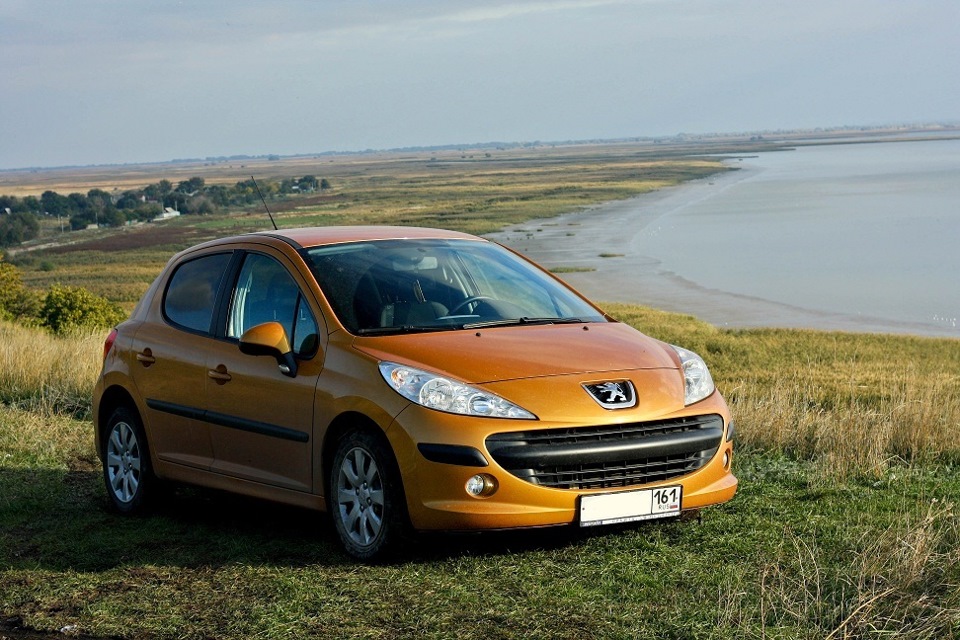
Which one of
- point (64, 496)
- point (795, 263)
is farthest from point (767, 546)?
point (795, 263)

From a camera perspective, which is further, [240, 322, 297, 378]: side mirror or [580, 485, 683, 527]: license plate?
[240, 322, 297, 378]: side mirror

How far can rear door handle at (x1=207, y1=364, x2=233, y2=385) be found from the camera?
7008mm

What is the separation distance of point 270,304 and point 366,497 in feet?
4.77

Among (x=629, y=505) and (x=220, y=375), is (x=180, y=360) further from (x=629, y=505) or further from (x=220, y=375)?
(x=629, y=505)

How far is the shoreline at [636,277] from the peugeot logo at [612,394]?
95.5 ft

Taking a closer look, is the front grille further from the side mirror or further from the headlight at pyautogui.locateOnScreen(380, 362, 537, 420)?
the side mirror

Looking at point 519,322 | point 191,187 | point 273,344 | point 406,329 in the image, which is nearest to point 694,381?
point 519,322

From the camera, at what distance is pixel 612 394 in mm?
5961

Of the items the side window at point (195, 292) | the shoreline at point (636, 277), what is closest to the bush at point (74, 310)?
the shoreline at point (636, 277)

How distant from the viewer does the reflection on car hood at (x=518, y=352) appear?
6.03 meters

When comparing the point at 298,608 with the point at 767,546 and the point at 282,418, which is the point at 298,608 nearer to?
the point at 282,418

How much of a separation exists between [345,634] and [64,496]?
400 centimetres

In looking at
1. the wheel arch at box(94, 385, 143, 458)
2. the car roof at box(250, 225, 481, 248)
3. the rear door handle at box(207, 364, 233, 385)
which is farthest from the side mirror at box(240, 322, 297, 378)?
the wheel arch at box(94, 385, 143, 458)

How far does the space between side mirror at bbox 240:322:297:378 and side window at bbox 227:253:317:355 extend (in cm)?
8
